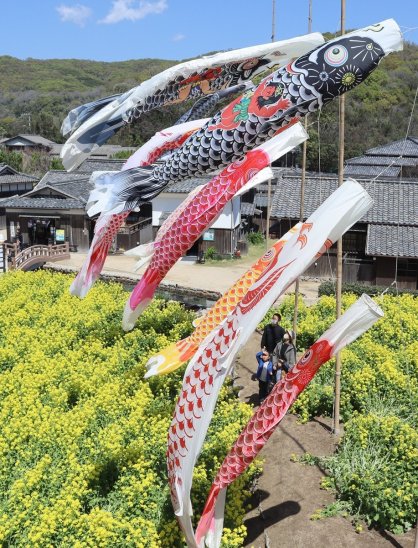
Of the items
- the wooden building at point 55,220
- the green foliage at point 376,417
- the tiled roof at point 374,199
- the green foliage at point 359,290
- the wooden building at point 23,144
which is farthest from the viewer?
the wooden building at point 23,144

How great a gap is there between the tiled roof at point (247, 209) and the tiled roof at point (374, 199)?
5.79 meters

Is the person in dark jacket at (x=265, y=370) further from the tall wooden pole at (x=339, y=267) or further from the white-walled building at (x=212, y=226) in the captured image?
the white-walled building at (x=212, y=226)

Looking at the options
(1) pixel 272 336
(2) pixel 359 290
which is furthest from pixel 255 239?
(1) pixel 272 336

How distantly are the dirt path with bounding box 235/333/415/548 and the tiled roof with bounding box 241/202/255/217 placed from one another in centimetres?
1968

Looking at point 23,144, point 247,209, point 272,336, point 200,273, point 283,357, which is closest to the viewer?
point 283,357

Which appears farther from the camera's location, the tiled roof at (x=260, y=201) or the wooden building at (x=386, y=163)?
the wooden building at (x=386, y=163)

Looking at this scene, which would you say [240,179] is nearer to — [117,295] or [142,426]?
Answer: [142,426]

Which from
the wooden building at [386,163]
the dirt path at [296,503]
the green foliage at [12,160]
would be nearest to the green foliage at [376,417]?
the dirt path at [296,503]

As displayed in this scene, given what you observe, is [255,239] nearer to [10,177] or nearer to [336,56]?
[10,177]

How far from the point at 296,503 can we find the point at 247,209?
22.3 m

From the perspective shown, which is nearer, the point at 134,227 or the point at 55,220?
the point at 55,220

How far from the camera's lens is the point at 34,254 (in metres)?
22.7

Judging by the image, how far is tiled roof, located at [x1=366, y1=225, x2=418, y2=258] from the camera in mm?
18266

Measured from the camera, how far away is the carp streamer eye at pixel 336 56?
5.57m
